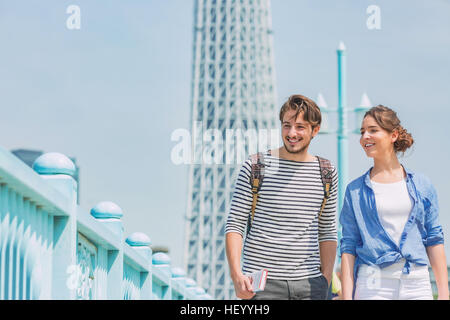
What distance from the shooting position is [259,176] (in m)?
4.39

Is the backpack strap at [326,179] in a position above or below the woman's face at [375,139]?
below


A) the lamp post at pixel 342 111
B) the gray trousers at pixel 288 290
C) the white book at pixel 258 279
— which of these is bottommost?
the gray trousers at pixel 288 290

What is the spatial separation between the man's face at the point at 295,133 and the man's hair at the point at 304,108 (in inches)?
0.6

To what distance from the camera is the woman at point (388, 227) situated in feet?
13.7

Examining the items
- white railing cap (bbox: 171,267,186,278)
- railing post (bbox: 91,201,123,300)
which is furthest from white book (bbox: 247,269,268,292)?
white railing cap (bbox: 171,267,186,278)

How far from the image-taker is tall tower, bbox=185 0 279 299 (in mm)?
73875

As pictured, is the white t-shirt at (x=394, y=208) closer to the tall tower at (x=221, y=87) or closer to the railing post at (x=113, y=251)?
the railing post at (x=113, y=251)

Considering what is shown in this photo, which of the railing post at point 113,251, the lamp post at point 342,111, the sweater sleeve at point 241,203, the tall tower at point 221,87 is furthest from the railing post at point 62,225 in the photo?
the tall tower at point 221,87

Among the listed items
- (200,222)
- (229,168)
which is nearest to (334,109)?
(229,168)

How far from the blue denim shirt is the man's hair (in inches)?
13.5

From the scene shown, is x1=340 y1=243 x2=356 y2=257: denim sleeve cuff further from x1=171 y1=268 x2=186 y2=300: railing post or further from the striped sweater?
x1=171 y1=268 x2=186 y2=300: railing post

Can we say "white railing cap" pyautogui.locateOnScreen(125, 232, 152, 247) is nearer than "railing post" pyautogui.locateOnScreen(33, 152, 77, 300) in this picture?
No

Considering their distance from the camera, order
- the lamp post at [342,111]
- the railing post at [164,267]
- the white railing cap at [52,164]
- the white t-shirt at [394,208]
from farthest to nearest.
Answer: the lamp post at [342,111] → the railing post at [164,267] → the white railing cap at [52,164] → the white t-shirt at [394,208]

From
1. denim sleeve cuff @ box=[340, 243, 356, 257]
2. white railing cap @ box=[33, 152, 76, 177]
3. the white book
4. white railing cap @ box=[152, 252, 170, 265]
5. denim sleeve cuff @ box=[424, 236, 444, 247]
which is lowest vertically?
white railing cap @ box=[152, 252, 170, 265]
